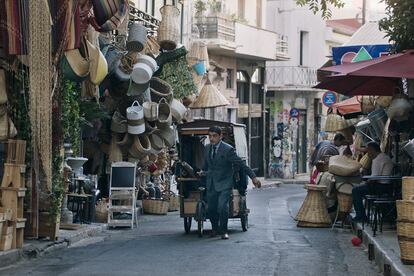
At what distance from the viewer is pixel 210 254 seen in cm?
1245

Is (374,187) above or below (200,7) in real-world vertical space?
below

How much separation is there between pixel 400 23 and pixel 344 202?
424 centimetres

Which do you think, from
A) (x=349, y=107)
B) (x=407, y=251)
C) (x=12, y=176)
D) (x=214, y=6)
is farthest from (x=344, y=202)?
(x=214, y=6)

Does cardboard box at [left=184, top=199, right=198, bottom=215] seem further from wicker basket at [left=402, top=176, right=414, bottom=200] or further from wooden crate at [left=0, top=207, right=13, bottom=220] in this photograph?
wicker basket at [left=402, top=176, right=414, bottom=200]

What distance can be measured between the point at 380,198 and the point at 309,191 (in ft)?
10.4

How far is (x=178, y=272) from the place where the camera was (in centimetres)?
1061

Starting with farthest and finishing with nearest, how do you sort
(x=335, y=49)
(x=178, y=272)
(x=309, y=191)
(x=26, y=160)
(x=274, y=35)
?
(x=274, y=35)
(x=335, y=49)
(x=309, y=191)
(x=26, y=160)
(x=178, y=272)

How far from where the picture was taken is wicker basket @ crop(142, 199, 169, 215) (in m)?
20.9

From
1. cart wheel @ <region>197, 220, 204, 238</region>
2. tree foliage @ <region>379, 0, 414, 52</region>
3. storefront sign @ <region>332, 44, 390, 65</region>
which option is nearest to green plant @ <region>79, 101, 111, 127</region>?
cart wheel @ <region>197, 220, 204, 238</region>

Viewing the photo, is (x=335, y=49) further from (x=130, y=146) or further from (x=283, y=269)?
(x=283, y=269)

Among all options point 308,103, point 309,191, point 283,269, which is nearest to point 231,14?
point 308,103

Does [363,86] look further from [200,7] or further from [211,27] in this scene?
[211,27]

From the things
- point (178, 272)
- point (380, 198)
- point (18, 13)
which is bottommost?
point (178, 272)

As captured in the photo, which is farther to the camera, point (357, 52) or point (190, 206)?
point (357, 52)
